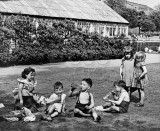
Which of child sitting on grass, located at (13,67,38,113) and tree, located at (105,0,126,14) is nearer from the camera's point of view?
child sitting on grass, located at (13,67,38,113)

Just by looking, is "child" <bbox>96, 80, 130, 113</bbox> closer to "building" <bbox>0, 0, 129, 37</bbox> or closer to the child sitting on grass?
the child sitting on grass

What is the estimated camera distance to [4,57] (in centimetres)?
1627

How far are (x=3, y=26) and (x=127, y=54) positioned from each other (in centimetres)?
1130

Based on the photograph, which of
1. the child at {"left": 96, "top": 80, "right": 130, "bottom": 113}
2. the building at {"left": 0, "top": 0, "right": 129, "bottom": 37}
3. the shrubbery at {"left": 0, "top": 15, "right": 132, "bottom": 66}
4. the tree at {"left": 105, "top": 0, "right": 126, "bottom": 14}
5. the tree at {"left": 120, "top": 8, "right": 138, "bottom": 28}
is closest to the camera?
the child at {"left": 96, "top": 80, "right": 130, "bottom": 113}

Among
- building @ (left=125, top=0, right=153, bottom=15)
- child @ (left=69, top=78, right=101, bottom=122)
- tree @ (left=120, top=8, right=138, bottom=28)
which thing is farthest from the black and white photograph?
building @ (left=125, top=0, right=153, bottom=15)

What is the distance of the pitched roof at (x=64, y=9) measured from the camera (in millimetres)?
23239

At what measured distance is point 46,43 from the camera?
18.9m

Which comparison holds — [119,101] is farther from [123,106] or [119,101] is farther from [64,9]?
[64,9]

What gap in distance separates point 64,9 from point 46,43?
10.2m

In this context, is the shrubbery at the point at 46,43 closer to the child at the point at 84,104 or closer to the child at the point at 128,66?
the child at the point at 128,66

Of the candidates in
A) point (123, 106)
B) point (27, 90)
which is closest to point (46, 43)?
point (27, 90)

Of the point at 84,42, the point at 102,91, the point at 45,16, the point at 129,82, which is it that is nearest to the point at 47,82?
the point at 102,91

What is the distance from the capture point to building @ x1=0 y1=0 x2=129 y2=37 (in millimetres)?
23484

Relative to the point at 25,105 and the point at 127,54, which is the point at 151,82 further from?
the point at 25,105
